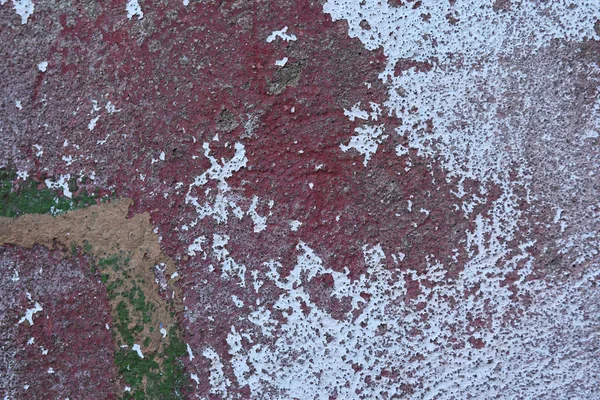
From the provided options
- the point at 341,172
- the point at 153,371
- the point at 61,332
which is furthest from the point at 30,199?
the point at 341,172

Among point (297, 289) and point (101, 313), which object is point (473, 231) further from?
point (101, 313)

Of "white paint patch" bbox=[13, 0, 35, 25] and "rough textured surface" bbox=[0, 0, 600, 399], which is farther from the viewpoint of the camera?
"white paint patch" bbox=[13, 0, 35, 25]

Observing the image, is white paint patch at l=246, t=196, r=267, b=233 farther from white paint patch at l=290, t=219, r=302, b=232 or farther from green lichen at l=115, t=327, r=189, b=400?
green lichen at l=115, t=327, r=189, b=400

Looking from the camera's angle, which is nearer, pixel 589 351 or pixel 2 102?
pixel 589 351

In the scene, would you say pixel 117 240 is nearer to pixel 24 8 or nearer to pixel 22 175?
pixel 22 175

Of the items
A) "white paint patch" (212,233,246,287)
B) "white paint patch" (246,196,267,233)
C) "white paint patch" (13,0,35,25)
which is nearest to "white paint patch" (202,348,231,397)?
"white paint patch" (212,233,246,287)

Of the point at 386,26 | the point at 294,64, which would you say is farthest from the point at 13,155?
the point at 386,26
